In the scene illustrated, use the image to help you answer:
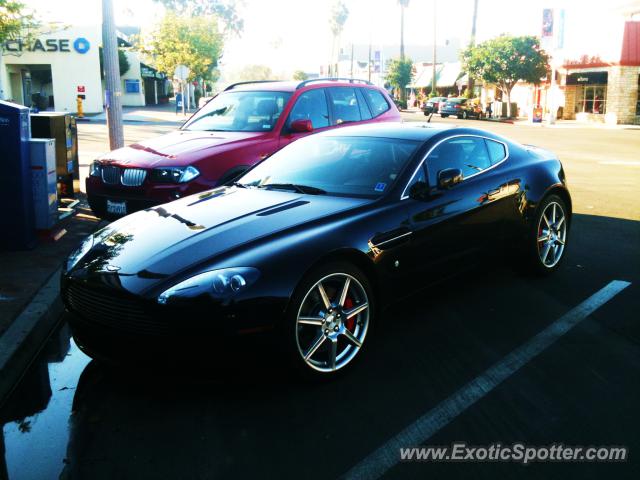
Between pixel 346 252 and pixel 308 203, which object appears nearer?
pixel 346 252

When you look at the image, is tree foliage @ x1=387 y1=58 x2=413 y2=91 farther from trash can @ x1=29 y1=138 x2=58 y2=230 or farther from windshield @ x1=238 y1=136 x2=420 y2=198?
windshield @ x1=238 y1=136 x2=420 y2=198

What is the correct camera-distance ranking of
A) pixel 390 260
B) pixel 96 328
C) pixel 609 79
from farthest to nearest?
pixel 609 79 → pixel 390 260 → pixel 96 328

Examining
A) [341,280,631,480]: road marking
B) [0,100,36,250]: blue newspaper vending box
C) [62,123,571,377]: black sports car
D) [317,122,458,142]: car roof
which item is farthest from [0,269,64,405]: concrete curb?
[317,122,458,142]: car roof

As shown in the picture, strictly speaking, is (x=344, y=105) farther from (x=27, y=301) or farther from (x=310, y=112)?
(x=27, y=301)

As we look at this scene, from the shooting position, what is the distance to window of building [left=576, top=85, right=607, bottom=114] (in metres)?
45.2

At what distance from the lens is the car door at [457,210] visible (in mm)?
4656

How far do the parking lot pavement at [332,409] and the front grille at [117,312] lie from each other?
0.23 m

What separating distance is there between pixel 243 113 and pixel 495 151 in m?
3.88

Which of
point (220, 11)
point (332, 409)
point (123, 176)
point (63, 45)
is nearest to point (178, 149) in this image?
point (123, 176)

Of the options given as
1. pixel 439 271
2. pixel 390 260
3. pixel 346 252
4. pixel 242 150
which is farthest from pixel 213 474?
pixel 242 150

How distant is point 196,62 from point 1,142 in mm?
40637

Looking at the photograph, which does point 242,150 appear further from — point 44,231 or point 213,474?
point 213,474

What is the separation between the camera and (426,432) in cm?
337

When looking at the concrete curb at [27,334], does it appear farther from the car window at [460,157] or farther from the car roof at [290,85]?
the car roof at [290,85]
